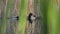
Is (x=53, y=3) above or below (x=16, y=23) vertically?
above

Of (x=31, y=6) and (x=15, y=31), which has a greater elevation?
(x=31, y=6)

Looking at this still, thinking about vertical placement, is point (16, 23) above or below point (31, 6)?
below

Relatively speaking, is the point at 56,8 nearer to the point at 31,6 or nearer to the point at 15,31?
the point at 31,6

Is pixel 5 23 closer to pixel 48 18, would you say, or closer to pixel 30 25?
pixel 30 25

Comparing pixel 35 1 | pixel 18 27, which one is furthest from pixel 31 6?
pixel 18 27

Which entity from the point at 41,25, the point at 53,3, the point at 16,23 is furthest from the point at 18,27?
the point at 53,3

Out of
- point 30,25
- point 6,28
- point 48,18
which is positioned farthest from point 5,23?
point 48,18

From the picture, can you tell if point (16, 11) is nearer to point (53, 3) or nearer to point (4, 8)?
point (4, 8)
